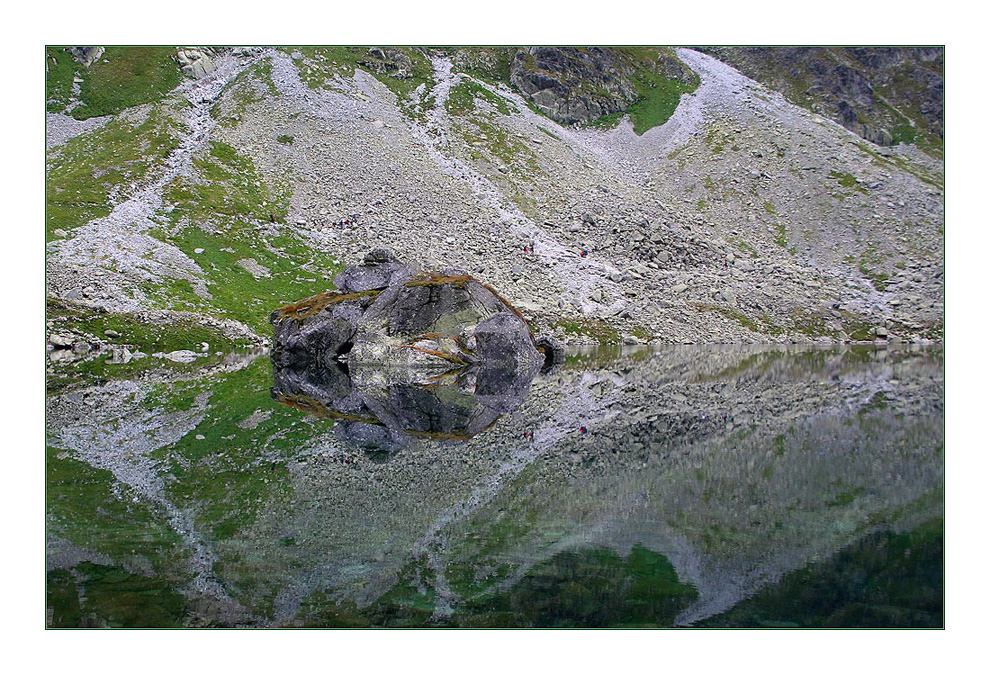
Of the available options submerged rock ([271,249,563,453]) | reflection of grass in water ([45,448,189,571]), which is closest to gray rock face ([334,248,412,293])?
submerged rock ([271,249,563,453])

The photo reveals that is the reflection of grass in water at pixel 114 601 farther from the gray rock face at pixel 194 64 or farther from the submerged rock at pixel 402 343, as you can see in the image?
the gray rock face at pixel 194 64

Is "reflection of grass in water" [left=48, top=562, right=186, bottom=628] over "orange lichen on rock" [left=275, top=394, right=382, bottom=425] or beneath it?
beneath

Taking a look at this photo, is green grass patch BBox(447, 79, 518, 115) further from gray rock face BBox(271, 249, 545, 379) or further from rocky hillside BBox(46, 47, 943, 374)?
gray rock face BBox(271, 249, 545, 379)

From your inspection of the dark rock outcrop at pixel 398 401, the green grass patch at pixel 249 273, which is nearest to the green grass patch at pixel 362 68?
the green grass patch at pixel 249 273

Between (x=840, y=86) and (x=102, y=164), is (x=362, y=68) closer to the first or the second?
(x=102, y=164)

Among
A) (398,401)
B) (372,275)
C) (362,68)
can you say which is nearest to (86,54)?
(362,68)

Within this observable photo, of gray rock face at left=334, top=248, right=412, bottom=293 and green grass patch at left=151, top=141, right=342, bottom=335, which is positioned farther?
green grass patch at left=151, top=141, right=342, bottom=335
